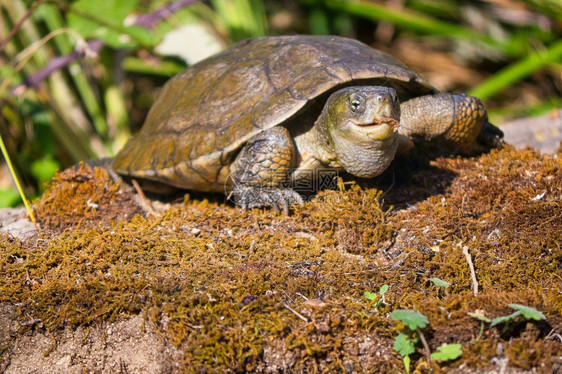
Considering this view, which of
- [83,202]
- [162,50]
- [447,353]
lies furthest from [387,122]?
[162,50]

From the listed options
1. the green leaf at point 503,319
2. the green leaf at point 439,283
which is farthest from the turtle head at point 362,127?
the green leaf at point 503,319

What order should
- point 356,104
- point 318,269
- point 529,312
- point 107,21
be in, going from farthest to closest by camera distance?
point 107,21
point 356,104
point 318,269
point 529,312

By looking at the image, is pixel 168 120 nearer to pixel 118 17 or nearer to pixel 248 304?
pixel 118 17

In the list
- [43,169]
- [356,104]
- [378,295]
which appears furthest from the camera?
[43,169]

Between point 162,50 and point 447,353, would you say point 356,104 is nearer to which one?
point 447,353

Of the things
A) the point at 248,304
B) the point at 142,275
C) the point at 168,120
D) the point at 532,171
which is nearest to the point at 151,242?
the point at 142,275

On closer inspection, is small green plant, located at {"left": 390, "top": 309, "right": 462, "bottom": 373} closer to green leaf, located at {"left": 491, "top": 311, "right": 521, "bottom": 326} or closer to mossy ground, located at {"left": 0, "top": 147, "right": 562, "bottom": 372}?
mossy ground, located at {"left": 0, "top": 147, "right": 562, "bottom": 372}
